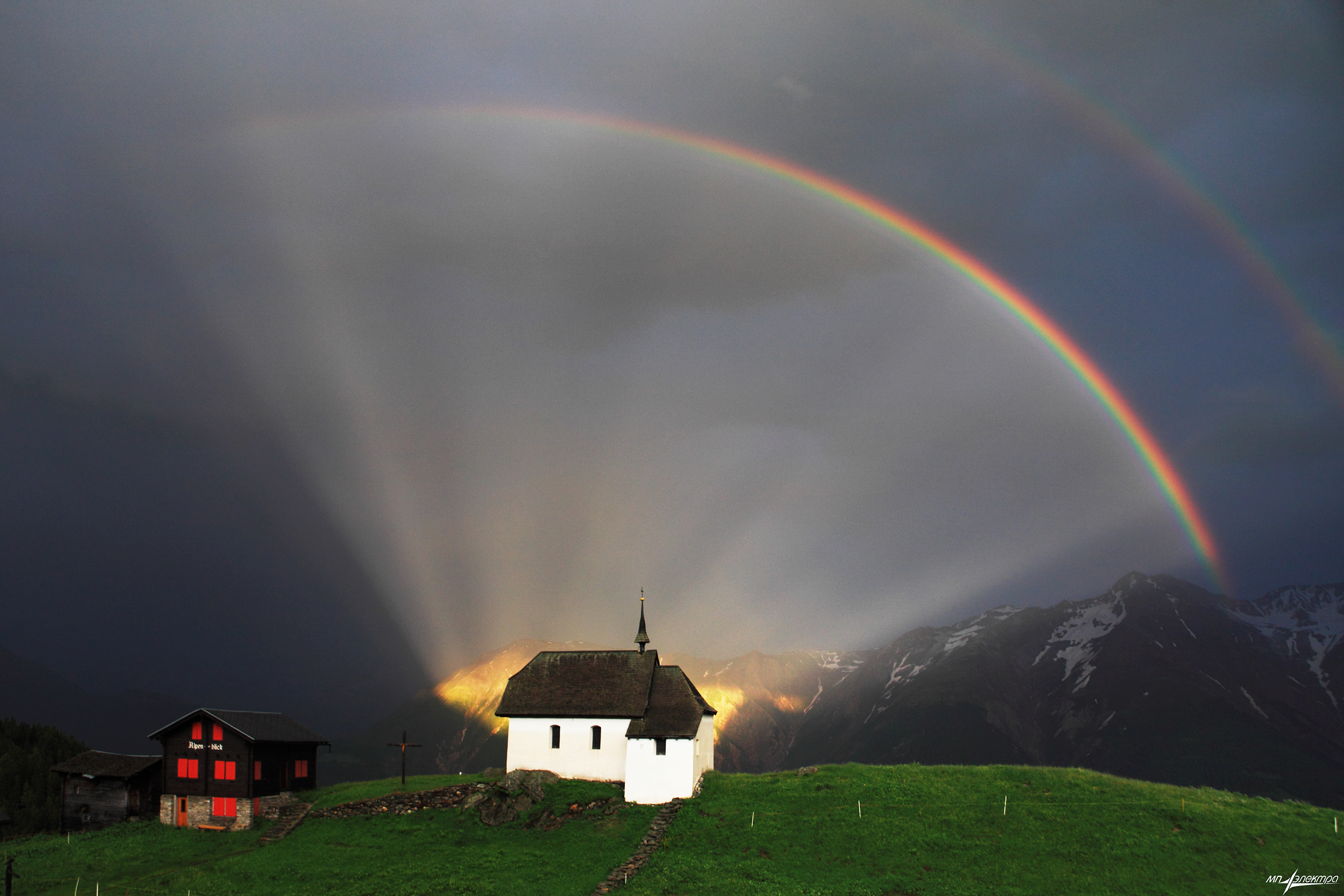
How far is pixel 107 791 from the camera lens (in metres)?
59.9

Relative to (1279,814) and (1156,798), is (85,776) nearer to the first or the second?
(1156,798)

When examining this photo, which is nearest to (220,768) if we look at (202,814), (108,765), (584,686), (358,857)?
(202,814)

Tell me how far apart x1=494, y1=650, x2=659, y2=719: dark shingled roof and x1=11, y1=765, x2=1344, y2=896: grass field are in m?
5.69

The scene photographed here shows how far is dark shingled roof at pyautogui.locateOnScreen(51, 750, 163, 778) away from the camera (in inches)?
2333

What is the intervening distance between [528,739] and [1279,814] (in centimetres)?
4452

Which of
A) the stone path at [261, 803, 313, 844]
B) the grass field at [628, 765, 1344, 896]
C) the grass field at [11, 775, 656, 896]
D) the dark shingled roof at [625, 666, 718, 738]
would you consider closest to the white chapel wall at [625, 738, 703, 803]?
the dark shingled roof at [625, 666, 718, 738]

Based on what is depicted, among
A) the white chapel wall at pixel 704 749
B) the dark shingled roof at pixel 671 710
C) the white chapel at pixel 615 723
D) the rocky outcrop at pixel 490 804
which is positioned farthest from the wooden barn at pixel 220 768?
the white chapel wall at pixel 704 749

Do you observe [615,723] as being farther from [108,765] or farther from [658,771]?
[108,765]

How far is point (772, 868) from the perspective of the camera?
39375 mm

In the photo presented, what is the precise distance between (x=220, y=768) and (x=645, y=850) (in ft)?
103

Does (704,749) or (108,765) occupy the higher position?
(704,749)

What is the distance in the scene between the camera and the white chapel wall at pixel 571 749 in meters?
57.6

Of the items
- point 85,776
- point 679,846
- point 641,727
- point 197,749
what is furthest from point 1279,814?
point 85,776

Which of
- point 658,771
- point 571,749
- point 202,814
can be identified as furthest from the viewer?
point 571,749
